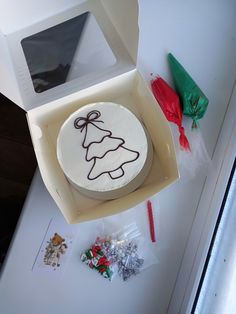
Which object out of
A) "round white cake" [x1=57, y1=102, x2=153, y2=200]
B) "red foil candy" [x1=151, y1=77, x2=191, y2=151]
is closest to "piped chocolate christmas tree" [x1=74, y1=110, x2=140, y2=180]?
"round white cake" [x1=57, y1=102, x2=153, y2=200]

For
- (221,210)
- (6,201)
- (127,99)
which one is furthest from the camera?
(6,201)

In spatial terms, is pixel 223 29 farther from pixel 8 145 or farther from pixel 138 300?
pixel 8 145

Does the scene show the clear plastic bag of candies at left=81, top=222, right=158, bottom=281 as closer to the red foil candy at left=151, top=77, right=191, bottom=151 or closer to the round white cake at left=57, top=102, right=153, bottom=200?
the round white cake at left=57, top=102, right=153, bottom=200

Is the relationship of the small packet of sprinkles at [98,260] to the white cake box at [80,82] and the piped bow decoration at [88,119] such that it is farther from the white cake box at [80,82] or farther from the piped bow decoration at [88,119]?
the piped bow decoration at [88,119]

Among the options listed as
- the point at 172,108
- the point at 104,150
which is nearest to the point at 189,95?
the point at 172,108

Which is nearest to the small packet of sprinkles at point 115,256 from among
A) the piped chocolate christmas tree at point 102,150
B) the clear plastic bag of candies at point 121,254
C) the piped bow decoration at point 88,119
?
the clear plastic bag of candies at point 121,254

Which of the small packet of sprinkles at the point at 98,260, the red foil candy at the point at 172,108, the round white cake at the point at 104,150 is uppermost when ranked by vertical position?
the red foil candy at the point at 172,108

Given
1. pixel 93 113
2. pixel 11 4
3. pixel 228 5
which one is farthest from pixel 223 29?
pixel 11 4
